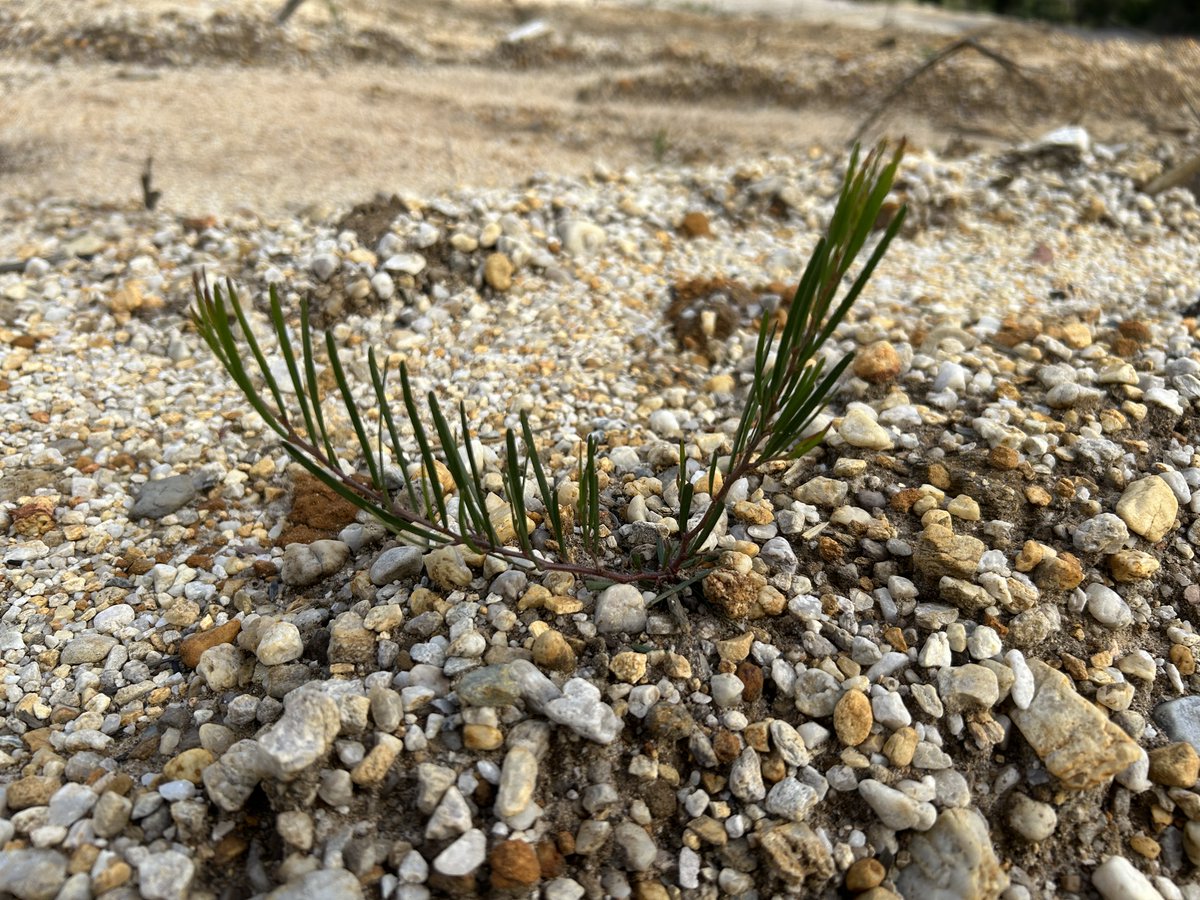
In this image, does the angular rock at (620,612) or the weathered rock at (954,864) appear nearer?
the weathered rock at (954,864)

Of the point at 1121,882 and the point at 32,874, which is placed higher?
the point at 32,874

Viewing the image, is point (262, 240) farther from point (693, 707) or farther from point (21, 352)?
point (693, 707)

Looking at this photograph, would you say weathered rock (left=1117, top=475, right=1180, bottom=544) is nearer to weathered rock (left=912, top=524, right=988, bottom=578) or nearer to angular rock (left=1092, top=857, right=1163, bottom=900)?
weathered rock (left=912, top=524, right=988, bottom=578)

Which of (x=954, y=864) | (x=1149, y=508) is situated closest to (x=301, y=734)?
(x=954, y=864)

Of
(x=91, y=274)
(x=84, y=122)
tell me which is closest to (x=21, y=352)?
(x=91, y=274)

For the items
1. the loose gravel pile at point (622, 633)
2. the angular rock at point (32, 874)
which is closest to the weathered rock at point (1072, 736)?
the loose gravel pile at point (622, 633)

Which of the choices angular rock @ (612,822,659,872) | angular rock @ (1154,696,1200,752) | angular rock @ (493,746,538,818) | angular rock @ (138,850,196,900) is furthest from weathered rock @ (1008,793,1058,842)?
angular rock @ (138,850,196,900)

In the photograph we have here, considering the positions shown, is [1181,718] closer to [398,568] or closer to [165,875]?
[398,568]

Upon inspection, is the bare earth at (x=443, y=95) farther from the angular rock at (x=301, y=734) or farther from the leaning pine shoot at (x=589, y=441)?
the angular rock at (x=301, y=734)
